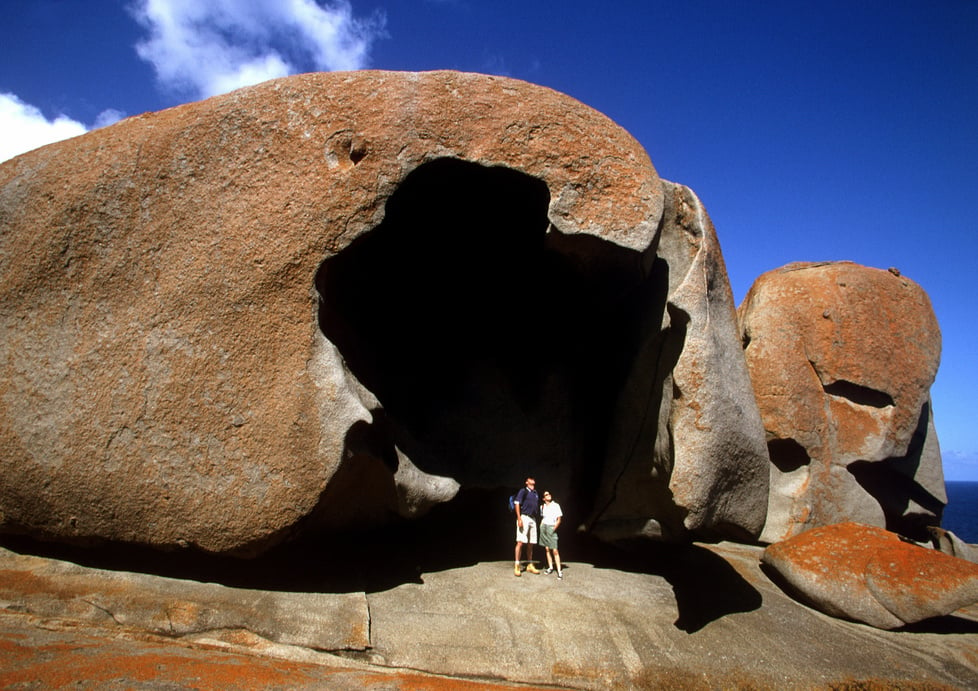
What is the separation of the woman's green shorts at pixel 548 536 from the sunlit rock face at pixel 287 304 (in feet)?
1.69

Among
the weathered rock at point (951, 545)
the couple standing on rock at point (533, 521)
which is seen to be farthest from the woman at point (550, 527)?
the weathered rock at point (951, 545)

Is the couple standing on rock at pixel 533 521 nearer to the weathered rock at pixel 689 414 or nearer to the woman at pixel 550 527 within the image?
the woman at pixel 550 527

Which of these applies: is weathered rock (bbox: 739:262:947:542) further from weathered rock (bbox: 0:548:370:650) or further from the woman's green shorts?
weathered rock (bbox: 0:548:370:650)

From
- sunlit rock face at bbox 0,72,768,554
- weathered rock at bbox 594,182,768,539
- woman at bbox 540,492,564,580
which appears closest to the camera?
sunlit rock face at bbox 0,72,768,554

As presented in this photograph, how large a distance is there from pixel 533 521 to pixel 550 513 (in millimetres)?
129

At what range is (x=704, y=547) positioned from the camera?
5.29 meters

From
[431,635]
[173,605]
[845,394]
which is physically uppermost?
[845,394]

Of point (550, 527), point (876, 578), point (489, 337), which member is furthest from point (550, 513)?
point (876, 578)

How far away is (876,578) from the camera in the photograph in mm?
4254

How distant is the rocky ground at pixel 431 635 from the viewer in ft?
9.39

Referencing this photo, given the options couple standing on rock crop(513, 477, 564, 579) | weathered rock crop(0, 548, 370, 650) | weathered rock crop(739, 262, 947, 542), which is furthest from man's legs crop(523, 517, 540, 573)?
weathered rock crop(739, 262, 947, 542)

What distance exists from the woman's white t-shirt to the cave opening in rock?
0.47 m

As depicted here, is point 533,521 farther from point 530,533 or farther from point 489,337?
point 489,337

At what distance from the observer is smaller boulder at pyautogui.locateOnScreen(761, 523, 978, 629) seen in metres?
4.08
